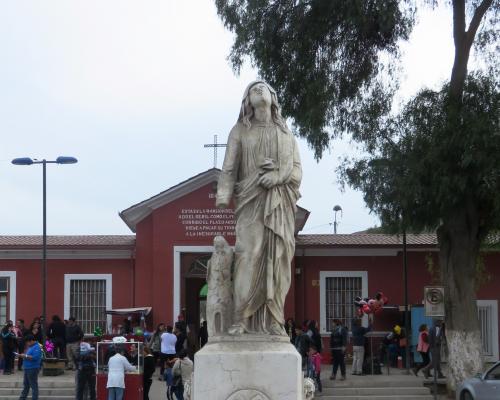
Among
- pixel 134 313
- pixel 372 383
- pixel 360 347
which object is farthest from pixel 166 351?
pixel 372 383

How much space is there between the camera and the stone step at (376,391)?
78.8 feet

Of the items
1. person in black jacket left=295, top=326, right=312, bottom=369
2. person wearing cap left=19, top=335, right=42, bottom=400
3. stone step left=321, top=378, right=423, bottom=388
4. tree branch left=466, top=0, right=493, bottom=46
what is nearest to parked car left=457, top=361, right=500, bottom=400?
stone step left=321, top=378, right=423, bottom=388

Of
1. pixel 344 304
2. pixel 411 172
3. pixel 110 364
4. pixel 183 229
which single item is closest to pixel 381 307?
pixel 344 304

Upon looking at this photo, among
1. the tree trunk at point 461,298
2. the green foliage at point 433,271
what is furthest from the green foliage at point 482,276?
the tree trunk at point 461,298

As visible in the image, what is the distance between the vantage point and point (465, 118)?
21609 millimetres

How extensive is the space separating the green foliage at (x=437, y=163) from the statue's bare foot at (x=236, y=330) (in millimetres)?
13667

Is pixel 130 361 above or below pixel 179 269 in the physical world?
below

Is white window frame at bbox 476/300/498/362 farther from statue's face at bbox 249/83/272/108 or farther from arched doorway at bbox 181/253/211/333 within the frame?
statue's face at bbox 249/83/272/108

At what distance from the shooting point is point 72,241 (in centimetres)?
3300

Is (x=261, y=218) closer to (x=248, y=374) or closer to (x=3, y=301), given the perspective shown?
(x=248, y=374)

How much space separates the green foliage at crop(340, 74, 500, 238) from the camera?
21.2m

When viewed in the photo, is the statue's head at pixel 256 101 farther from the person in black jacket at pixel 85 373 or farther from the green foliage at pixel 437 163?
the person in black jacket at pixel 85 373

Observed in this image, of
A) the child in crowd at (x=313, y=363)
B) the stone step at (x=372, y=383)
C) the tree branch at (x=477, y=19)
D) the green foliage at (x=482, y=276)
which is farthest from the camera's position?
the green foliage at (x=482, y=276)

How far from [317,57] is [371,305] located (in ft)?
26.5
